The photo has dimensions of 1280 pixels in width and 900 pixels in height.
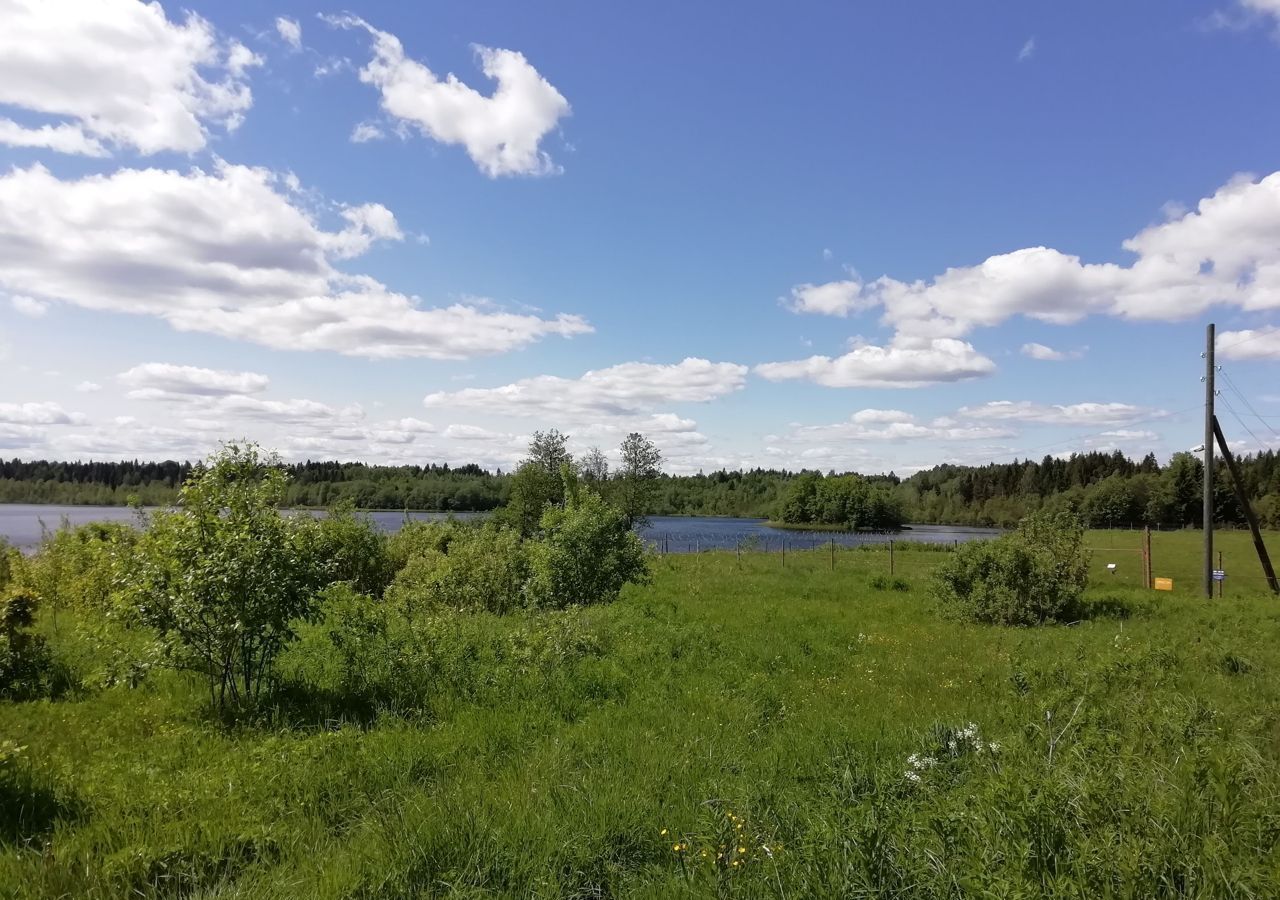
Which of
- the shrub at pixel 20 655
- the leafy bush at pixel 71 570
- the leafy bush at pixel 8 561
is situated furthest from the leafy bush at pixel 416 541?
the shrub at pixel 20 655

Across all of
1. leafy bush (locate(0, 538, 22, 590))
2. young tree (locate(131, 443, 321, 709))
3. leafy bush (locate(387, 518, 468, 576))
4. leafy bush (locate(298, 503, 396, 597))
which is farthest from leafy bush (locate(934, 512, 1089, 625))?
leafy bush (locate(0, 538, 22, 590))

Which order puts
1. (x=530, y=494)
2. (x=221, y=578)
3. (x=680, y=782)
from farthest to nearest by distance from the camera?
1. (x=530, y=494)
2. (x=221, y=578)
3. (x=680, y=782)

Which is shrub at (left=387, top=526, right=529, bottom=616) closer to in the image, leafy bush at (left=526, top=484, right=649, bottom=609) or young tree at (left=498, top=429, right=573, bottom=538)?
leafy bush at (left=526, top=484, right=649, bottom=609)

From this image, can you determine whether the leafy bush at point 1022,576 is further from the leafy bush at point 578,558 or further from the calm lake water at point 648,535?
the leafy bush at point 578,558

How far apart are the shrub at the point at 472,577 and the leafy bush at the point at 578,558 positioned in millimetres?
701

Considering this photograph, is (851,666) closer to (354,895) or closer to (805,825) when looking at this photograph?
(805,825)

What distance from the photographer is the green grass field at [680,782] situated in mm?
3850

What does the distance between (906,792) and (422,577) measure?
16.5 m

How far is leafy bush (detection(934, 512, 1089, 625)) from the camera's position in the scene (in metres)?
16.3

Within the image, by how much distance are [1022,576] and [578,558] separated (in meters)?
10.9

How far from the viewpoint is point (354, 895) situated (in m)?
4.32

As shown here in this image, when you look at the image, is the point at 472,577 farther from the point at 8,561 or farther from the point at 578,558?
the point at 8,561

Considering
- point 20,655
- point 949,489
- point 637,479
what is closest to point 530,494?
point 637,479

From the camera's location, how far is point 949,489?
139000 millimetres
